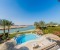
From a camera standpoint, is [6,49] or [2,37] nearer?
[6,49]

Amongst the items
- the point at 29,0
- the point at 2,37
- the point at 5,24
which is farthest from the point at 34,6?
the point at 2,37

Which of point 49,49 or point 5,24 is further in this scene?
point 5,24

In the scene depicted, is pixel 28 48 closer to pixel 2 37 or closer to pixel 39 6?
pixel 2 37

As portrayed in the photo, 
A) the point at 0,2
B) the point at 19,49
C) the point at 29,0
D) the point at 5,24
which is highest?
the point at 29,0

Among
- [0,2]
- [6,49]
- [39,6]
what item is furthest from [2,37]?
[39,6]

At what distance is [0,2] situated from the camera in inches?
856

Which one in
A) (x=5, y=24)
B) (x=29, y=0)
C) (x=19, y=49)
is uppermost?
(x=29, y=0)

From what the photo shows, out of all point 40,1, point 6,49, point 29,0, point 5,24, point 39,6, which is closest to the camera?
point 6,49

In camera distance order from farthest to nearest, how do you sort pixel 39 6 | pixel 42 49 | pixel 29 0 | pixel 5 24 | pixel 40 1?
pixel 39 6 < pixel 40 1 < pixel 29 0 < pixel 5 24 < pixel 42 49

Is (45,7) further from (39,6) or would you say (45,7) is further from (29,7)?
(29,7)

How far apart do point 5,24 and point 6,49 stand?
13.2 metres

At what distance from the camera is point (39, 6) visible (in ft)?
124

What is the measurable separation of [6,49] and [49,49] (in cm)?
463

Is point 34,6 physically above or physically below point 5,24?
above
